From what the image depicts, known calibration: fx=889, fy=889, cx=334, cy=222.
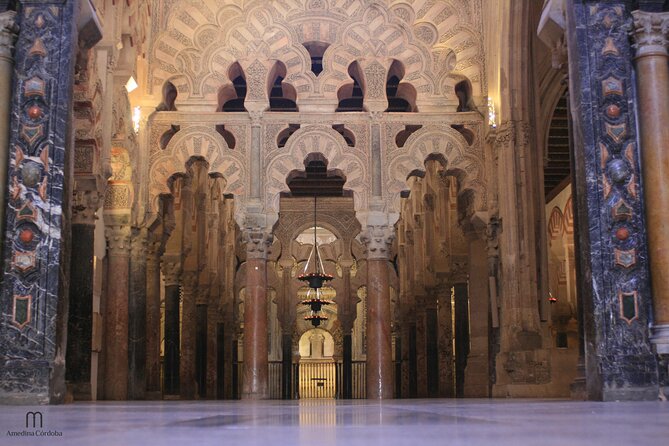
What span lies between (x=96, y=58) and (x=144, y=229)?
349 centimetres

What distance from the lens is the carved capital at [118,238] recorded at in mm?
13742

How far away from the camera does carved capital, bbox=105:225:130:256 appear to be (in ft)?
45.1

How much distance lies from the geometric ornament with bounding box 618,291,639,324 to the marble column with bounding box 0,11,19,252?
523 centimetres

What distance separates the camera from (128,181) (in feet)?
44.7

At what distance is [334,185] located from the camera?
71.1 feet

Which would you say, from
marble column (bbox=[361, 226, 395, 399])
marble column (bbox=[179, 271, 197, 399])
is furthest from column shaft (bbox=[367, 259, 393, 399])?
marble column (bbox=[179, 271, 197, 399])

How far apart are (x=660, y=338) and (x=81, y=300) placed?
6925mm

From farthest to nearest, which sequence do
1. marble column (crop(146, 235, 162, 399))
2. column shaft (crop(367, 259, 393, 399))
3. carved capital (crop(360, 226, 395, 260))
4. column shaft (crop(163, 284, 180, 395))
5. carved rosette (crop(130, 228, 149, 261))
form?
1. column shaft (crop(163, 284, 180, 395))
2. marble column (crop(146, 235, 162, 399))
3. carved rosette (crop(130, 228, 149, 261))
4. carved capital (crop(360, 226, 395, 260))
5. column shaft (crop(367, 259, 393, 399))

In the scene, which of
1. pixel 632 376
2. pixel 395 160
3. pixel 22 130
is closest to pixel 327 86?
pixel 395 160

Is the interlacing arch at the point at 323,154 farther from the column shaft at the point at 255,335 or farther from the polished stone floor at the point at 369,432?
the polished stone floor at the point at 369,432

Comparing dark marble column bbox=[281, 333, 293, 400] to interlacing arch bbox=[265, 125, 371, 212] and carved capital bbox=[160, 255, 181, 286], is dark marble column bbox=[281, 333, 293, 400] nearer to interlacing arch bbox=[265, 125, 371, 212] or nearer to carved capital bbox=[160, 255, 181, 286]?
carved capital bbox=[160, 255, 181, 286]

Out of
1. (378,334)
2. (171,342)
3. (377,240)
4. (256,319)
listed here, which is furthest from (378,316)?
(171,342)

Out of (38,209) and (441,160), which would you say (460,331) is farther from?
(38,209)

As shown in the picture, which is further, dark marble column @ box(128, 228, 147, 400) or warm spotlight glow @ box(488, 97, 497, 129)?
dark marble column @ box(128, 228, 147, 400)
